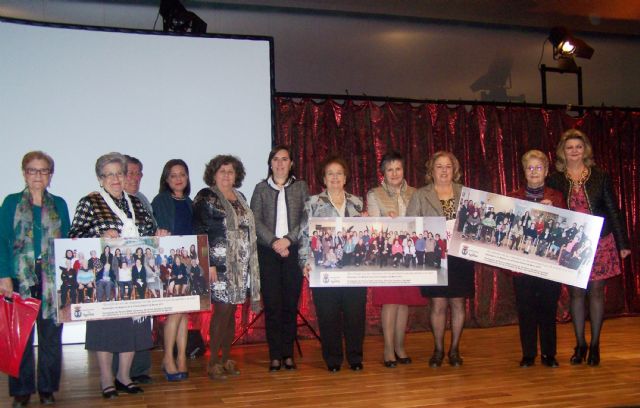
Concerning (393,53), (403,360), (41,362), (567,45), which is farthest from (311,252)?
(567,45)

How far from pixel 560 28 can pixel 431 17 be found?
131cm

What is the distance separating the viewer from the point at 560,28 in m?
6.43

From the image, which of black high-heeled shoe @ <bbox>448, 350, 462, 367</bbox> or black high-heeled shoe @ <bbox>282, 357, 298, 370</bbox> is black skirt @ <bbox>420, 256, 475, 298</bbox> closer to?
black high-heeled shoe @ <bbox>448, 350, 462, 367</bbox>

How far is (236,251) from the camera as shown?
12.2 ft

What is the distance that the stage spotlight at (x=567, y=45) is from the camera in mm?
6414

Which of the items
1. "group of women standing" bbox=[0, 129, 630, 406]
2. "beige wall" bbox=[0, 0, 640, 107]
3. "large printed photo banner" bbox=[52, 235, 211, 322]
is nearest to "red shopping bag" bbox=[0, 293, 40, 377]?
"large printed photo banner" bbox=[52, 235, 211, 322]

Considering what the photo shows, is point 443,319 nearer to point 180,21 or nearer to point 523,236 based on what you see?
point 523,236

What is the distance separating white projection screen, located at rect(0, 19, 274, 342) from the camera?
4801 mm

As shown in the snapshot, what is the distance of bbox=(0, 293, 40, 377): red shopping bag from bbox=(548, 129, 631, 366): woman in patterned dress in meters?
3.07

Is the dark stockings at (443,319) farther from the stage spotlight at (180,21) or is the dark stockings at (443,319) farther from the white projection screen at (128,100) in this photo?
the stage spotlight at (180,21)

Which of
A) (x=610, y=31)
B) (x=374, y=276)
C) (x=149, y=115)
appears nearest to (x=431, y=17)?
(x=610, y=31)

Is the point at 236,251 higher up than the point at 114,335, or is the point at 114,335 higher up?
the point at 236,251

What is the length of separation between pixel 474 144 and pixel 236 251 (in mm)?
3181

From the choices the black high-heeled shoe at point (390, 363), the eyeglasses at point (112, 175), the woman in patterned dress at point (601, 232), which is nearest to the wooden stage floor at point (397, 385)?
the black high-heeled shoe at point (390, 363)
